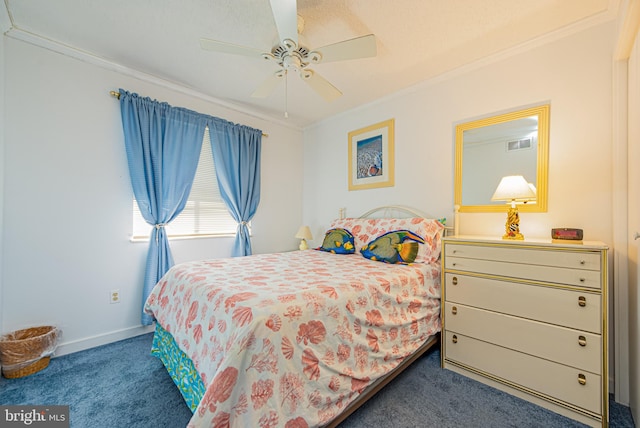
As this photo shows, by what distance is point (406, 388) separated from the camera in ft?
5.70

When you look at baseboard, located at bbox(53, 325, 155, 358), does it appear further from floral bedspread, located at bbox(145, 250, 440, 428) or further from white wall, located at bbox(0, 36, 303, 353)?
floral bedspread, located at bbox(145, 250, 440, 428)

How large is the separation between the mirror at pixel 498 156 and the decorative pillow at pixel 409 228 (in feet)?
1.24

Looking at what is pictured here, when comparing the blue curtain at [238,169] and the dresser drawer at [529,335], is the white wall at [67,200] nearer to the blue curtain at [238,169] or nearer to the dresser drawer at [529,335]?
the blue curtain at [238,169]

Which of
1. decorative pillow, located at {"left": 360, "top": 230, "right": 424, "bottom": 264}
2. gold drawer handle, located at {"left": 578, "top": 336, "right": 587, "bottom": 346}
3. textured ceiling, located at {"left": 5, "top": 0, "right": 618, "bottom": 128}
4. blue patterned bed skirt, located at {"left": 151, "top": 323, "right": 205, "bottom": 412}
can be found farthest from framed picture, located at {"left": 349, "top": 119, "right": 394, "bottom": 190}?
blue patterned bed skirt, located at {"left": 151, "top": 323, "right": 205, "bottom": 412}

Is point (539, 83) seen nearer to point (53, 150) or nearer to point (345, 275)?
point (345, 275)

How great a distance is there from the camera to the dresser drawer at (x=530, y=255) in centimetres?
146

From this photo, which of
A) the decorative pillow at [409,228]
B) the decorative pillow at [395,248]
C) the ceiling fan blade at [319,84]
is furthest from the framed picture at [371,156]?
the ceiling fan blade at [319,84]

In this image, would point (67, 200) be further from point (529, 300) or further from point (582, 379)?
point (582, 379)

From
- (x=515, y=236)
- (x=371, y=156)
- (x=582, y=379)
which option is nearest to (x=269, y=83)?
(x=371, y=156)

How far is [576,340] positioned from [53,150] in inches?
157

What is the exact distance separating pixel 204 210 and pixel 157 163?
0.72 meters

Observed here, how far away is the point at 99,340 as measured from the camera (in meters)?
2.28

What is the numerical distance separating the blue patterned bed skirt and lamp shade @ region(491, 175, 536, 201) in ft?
7.47

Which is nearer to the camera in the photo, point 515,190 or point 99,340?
point 515,190
